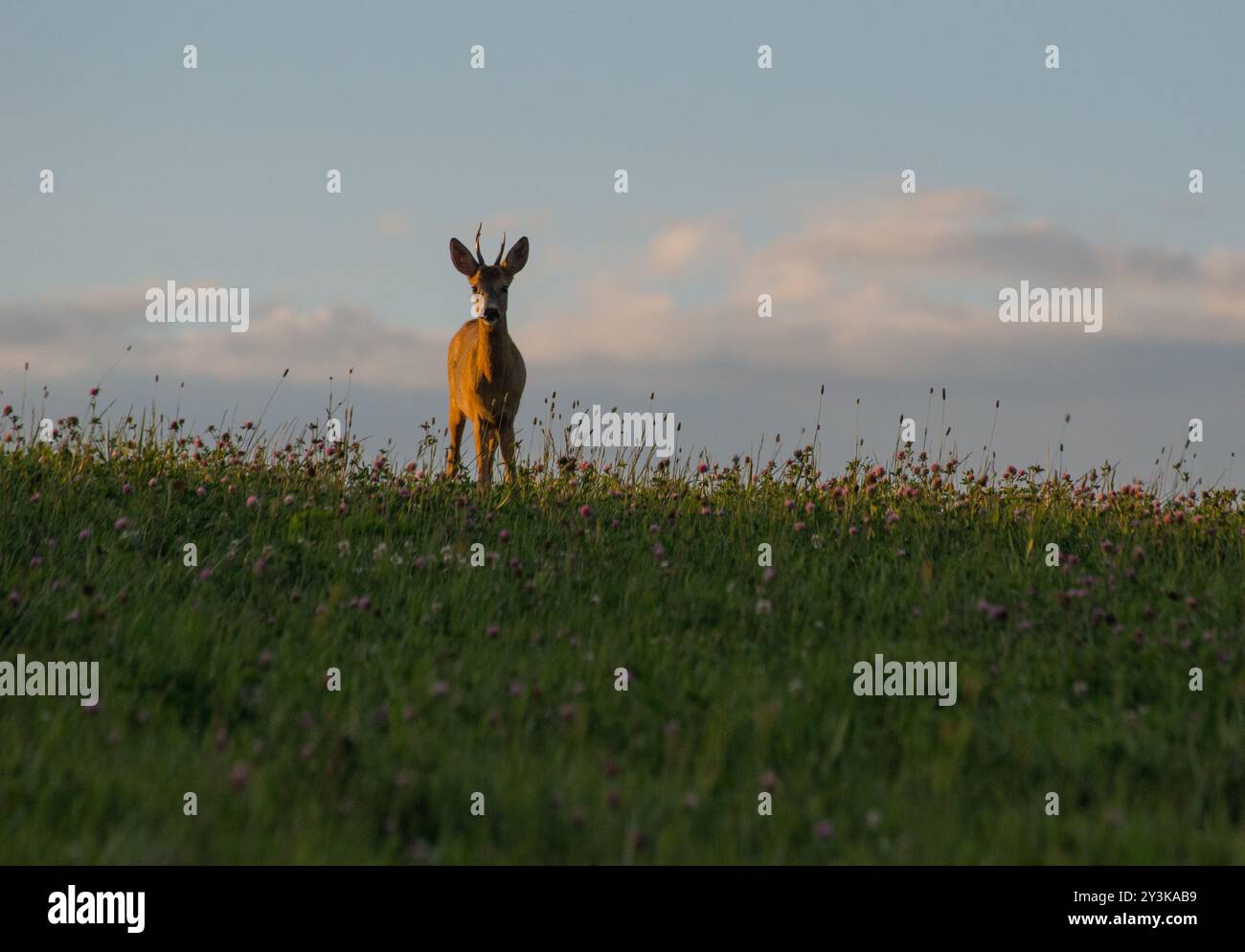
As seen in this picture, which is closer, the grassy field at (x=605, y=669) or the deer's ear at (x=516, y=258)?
the grassy field at (x=605, y=669)

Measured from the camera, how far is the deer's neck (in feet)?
55.0

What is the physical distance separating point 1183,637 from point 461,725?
4911mm

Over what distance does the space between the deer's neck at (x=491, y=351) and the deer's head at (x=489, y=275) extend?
0.10m

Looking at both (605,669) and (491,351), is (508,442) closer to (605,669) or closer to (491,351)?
(491,351)

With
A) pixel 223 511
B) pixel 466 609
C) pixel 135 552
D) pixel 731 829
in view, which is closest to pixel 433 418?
pixel 223 511

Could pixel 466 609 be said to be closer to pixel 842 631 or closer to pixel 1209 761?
pixel 842 631

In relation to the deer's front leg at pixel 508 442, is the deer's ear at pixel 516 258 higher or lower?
higher

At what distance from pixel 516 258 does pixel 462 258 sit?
75 cm

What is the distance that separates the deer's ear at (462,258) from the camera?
1684cm

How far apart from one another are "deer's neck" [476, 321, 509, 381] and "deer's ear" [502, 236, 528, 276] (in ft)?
2.68

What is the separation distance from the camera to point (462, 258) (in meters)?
16.9
